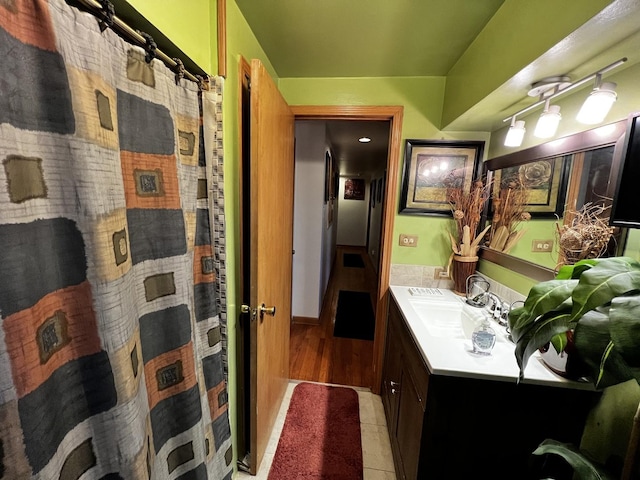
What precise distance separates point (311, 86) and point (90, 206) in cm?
171

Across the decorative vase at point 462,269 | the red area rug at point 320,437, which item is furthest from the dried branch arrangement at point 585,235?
the red area rug at point 320,437

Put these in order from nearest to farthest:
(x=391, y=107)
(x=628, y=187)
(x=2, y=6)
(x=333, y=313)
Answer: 1. (x=2, y=6)
2. (x=628, y=187)
3. (x=391, y=107)
4. (x=333, y=313)

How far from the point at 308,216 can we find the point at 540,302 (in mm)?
2480

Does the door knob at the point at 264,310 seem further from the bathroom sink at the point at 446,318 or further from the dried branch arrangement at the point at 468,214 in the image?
the dried branch arrangement at the point at 468,214

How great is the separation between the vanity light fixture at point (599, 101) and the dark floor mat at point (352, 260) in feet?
16.3

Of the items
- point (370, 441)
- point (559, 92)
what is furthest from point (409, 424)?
point (559, 92)

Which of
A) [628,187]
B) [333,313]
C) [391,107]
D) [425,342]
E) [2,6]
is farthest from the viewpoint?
[333,313]

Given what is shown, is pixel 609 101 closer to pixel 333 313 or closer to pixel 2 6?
pixel 2 6

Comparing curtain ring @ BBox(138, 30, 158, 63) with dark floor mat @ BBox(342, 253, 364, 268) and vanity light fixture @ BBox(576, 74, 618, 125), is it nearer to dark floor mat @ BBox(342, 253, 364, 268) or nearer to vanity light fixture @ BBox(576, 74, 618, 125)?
vanity light fixture @ BBox(576, 74, 618, 125)

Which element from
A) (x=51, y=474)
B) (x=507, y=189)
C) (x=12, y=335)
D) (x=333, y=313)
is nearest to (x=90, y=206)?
(x=12, y=335)

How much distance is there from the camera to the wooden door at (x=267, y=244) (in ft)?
3.88

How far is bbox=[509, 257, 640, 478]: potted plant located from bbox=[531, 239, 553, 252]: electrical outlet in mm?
661

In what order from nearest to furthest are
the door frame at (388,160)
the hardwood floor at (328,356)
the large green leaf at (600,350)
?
the large green leaf at (600,350), the door frame at (388,160), the hardwood floor at (328,356)

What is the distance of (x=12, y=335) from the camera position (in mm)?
458
